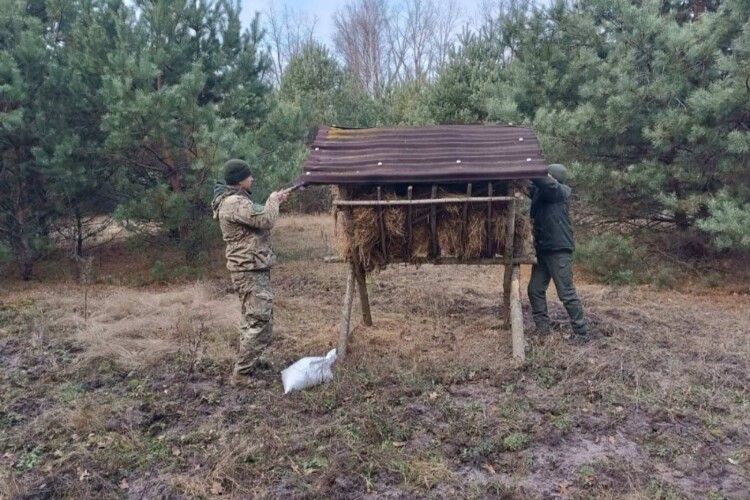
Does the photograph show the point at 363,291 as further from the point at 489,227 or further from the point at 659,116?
the point at 659,116

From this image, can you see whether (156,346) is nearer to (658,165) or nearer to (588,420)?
(588,420)

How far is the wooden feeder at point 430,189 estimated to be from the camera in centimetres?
533

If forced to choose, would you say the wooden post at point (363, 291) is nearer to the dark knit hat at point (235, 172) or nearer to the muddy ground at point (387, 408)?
the muddy ground at point (387, 408)

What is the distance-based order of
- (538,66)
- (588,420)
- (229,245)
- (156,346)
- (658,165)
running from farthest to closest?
(538,66)
(658,165)
(156,346)
(229,245)
(588,420)

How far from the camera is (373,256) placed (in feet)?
19.4

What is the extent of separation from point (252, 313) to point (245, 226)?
78cm

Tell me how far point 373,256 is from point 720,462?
333 centimetres

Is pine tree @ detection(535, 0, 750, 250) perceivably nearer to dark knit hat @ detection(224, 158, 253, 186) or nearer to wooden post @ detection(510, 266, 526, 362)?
wooden post @ detection(510, 266, 526, 362)

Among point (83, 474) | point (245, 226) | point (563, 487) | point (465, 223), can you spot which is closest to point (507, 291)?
point (465, 223)

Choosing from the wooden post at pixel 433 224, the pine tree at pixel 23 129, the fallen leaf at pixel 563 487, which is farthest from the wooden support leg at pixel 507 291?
the pine tree at pixel 23 129

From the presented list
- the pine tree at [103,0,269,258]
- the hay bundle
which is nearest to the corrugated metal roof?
the hay bundle

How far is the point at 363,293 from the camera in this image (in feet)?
21.8

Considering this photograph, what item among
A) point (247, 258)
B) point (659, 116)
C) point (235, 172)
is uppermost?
point (659, 116)

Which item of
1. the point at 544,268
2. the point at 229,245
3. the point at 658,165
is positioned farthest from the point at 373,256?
the point at 658,165
